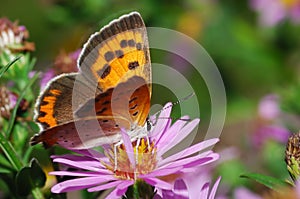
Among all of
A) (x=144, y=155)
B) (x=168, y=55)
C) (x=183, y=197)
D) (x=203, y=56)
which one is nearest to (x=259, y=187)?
(x=144, y=155)

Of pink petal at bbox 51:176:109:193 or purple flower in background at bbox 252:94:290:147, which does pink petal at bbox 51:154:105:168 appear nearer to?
pink petal at bbox 51:176:109:193

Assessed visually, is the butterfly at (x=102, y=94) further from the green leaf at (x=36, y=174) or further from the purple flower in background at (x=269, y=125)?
the purple flower in background at (x=269, y=125)

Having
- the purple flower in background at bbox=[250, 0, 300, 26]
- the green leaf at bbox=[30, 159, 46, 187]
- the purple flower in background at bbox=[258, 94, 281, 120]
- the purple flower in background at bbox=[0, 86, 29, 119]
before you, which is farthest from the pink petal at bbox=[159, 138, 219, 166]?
the purple flower in background at bbox=[250, 0, 300, 26]

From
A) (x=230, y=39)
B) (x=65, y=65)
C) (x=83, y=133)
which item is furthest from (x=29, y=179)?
(x=230, y=39)

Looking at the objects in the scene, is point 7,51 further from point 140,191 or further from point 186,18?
point 186,18

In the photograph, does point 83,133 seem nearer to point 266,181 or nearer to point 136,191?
point 136,191

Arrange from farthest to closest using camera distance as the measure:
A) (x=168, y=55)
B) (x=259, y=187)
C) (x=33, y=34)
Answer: (x=33, y=34), (x=168, y=55), (x=259, y=187)

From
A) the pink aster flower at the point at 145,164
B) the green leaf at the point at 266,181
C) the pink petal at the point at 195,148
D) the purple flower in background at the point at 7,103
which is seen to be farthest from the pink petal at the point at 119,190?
the purple flower in background at the point at 7,103
